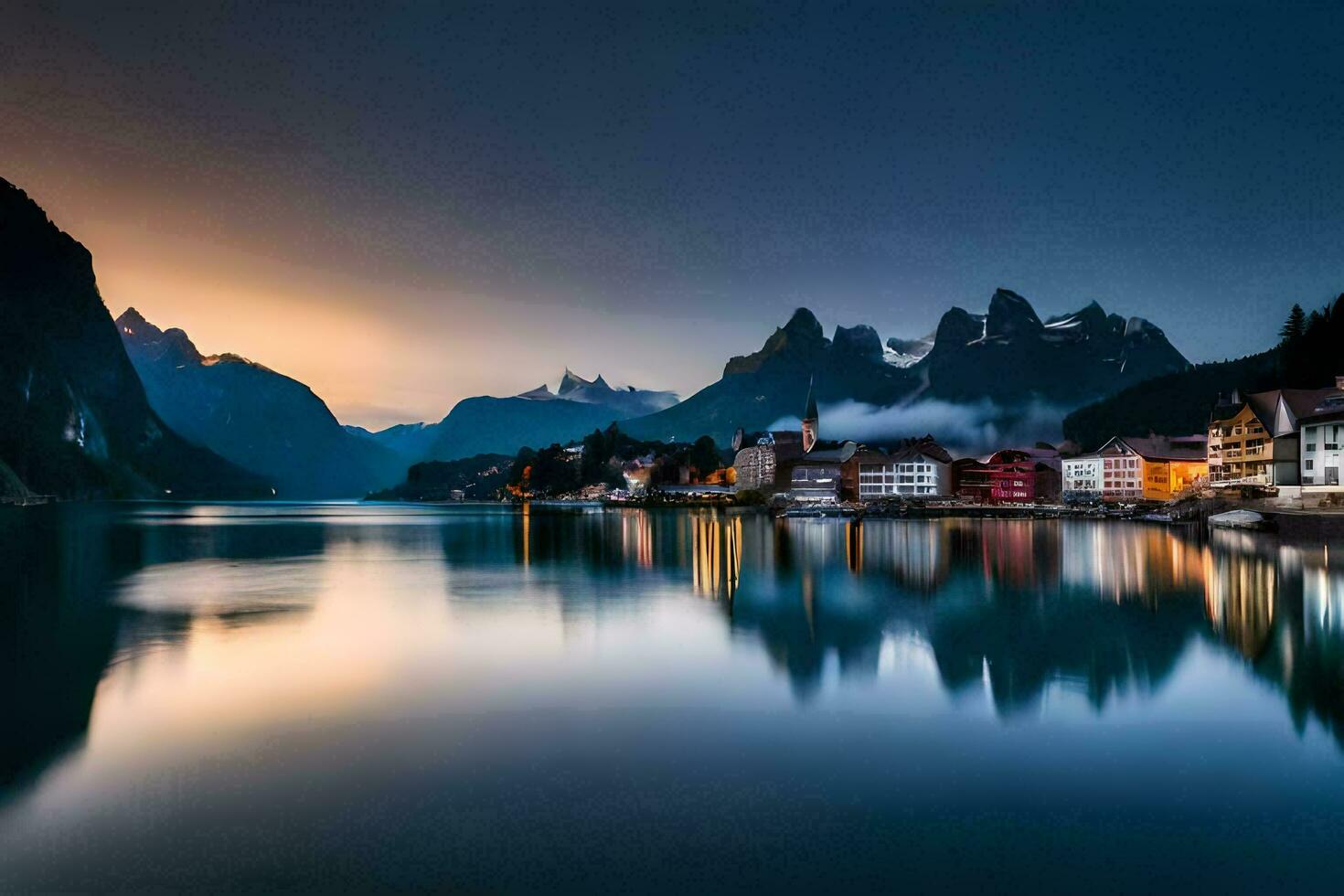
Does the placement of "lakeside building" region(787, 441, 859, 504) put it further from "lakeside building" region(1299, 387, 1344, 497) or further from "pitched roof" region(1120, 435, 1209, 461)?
"lakeside building" region(1299, 387, 1344, 497)

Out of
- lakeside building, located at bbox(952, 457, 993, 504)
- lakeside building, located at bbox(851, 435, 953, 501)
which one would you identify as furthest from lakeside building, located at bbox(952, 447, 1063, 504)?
lakeside building, located at bbox(851, 435, 953, 501)

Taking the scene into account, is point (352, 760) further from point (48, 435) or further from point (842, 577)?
point (48, 435)

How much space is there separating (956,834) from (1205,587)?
2780 centimetres

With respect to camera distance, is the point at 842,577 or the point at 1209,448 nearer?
the point at 842,577

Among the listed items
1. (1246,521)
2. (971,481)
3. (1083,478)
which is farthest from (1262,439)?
(971,481)

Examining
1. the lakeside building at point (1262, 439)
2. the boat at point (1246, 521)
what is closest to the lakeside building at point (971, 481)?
the lakeside building at point (1262, 439)

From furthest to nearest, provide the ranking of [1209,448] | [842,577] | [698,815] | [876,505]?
[876,505]
[1209,448]
[842,577]
[698,815]

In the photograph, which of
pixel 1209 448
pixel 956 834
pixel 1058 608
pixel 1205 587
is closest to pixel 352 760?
pixel 956 834

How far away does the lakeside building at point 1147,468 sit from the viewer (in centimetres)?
12075

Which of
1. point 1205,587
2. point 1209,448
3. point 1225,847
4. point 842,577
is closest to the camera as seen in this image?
point 1225,847

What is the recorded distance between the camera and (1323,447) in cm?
6184

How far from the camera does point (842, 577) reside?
3659 centimetres

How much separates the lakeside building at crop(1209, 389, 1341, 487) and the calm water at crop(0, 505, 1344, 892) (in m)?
49.0

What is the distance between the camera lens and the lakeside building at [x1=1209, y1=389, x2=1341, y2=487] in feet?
227
